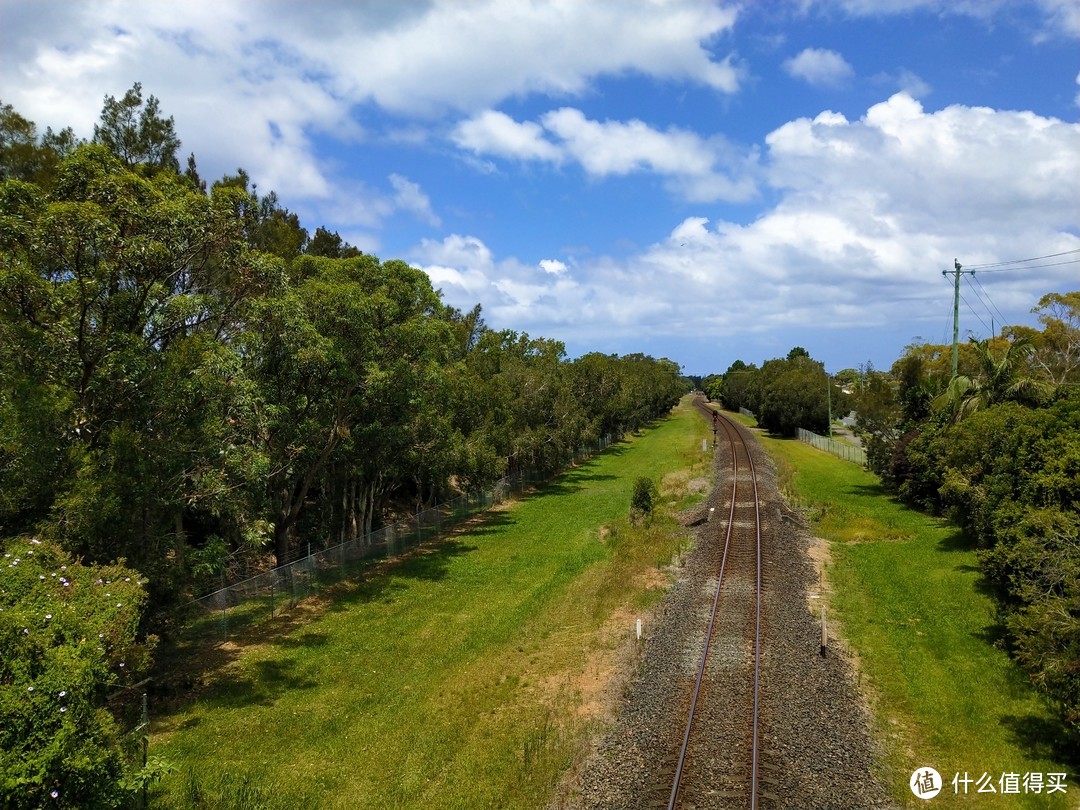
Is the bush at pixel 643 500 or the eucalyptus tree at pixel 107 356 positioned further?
the bush at pixel 643 500

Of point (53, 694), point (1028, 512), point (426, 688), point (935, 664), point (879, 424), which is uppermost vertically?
point (879, 424)

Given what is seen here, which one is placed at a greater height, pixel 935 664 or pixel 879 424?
pixel 879 424

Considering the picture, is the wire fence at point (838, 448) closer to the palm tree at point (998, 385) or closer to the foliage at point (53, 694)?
the palm tree at point (998, 385)

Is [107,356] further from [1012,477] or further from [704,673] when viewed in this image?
[1012,477]

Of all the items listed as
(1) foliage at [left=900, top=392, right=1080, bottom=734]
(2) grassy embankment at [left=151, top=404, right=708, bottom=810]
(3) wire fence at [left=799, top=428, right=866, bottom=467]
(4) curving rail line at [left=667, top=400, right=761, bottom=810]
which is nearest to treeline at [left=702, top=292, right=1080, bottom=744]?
(1) foliage at [left=900, top=392, right=1080, bottom=734]

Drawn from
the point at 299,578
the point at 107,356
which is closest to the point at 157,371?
the point at 107,356

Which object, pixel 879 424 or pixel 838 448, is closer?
pixel 879 424

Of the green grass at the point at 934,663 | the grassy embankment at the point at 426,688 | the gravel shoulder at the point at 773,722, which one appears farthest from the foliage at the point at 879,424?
the gravel shoulder at the point at 773,722
